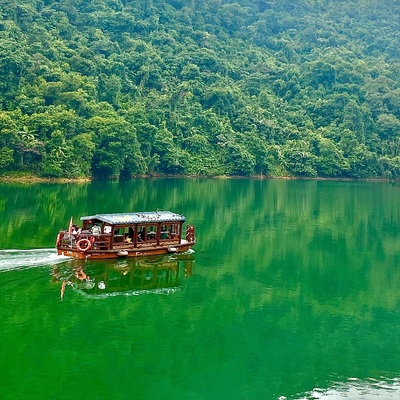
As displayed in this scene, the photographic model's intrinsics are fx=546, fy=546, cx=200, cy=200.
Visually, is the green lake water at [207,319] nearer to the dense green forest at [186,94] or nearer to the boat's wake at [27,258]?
the boat's wake at [27,258]

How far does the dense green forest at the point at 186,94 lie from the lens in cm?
6506

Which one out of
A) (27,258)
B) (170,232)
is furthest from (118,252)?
(27,258)

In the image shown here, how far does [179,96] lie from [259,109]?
16.2 m

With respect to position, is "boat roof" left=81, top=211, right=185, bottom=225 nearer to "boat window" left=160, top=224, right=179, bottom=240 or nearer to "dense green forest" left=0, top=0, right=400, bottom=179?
"boat window" left=160, top=224, right=179, bottom=240

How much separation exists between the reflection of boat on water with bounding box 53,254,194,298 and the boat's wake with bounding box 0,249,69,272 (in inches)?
27.1

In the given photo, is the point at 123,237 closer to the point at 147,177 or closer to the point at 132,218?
the point at 132,218

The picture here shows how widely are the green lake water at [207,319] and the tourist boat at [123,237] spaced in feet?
2.14

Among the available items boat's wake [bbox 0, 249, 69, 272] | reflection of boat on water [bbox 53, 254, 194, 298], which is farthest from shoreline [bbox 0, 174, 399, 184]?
reflection of boat on water [bbox 53, 254, 194, 298]

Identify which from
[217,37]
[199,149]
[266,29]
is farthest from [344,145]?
[266,29]

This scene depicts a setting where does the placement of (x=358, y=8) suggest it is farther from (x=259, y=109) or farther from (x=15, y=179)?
(x=15, y=179)

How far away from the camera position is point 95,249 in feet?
80.0

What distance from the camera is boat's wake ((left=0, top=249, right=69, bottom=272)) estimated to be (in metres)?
22.1

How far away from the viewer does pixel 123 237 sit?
84.3ft

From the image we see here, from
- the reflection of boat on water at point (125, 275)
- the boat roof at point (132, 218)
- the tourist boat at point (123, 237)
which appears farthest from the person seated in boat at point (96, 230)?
the reflection of boat on water at point (125, 275)
